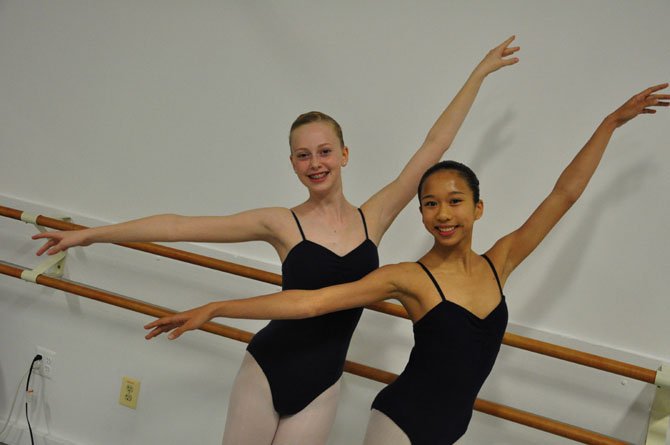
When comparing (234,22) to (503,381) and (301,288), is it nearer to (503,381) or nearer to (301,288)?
(301,288)

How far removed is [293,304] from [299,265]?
14cm

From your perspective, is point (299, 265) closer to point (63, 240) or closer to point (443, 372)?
point (443, 372)

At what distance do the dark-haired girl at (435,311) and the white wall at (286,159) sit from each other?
1.48 ft

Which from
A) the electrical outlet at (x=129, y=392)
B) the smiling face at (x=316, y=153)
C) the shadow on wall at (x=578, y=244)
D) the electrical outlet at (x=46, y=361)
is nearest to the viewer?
the smiling face at (x=316, y=153)

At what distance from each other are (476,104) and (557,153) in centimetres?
26

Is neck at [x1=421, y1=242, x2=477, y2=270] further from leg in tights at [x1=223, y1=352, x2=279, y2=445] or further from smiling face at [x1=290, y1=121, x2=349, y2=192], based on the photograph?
leg in tights at [x1=223, y1=352, x2=279, y2=445]

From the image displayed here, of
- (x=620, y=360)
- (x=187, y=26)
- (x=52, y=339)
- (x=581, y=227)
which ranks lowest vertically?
(x=52, y=339)

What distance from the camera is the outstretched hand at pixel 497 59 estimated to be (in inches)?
60.7

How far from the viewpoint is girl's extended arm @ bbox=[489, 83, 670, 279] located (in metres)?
1.41

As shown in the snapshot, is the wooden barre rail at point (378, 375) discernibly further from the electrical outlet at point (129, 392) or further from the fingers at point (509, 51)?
the fingers at point (509, 51)

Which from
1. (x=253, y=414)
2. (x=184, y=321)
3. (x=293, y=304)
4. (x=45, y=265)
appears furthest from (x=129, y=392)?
(x=293, y=304)

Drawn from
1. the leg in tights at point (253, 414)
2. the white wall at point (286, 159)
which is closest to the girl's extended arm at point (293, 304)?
the leg in tights at point (253, 414)

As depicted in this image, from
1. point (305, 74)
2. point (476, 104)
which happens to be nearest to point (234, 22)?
point (305, 74)

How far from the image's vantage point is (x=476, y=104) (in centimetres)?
173
